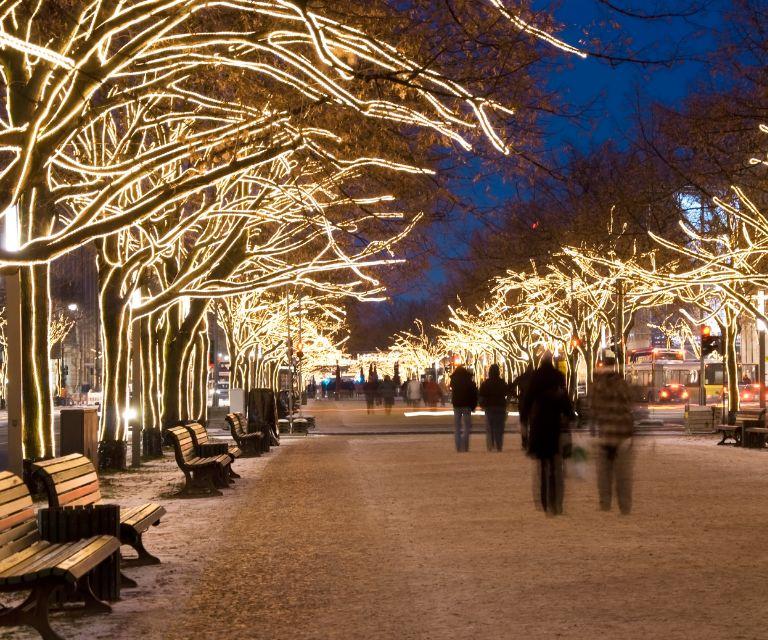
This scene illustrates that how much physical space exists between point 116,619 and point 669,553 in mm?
4867

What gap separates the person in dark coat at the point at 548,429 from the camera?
14641 millimetres

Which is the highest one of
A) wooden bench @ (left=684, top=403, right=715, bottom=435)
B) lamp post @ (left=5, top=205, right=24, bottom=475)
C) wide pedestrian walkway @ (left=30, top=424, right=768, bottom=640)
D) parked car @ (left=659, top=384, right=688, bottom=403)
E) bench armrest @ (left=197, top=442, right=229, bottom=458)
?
lamp post @ (left=5, top=205, right=24, bottom=475)

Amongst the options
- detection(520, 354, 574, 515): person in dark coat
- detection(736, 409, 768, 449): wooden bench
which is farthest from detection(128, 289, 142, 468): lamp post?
detection(736, 409, 768, 449): wooden bench

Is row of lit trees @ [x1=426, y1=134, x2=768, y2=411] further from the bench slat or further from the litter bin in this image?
the bench slat

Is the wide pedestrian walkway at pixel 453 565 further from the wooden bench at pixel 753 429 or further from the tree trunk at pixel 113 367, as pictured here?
the wooden bench at pixel 753 429

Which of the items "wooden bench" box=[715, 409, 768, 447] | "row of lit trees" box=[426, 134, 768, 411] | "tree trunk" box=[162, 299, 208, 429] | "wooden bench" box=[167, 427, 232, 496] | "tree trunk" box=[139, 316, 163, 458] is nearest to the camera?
"wooden bench" box=[167, 427, 232, 496]

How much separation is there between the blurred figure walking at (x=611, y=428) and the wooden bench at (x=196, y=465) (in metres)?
5.93

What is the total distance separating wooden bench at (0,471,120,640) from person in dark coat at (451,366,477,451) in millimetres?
18222

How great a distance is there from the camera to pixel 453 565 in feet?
35.2

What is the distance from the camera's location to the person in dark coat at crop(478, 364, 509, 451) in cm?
2723

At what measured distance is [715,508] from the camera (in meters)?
15.1

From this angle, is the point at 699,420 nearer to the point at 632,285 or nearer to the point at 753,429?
the point at 632,285

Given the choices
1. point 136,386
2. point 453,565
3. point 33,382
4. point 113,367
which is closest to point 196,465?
point 33,382

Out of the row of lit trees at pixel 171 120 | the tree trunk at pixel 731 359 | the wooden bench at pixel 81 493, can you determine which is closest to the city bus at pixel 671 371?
the tree trunk at pixel 731 359
